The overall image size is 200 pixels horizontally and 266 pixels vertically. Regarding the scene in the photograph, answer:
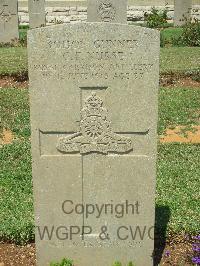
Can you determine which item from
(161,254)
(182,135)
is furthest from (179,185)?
(182,135)

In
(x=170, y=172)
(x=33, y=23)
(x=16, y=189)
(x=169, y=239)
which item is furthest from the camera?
(x=33, y=23)

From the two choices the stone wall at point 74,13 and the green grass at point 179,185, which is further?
the stone wall at point 74,13

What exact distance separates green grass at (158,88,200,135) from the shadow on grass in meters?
2.82

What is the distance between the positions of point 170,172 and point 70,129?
8.82ft

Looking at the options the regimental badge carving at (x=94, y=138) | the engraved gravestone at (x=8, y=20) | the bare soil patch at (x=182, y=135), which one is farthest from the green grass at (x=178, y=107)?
the engraved gravestone at (x=8, y=20)

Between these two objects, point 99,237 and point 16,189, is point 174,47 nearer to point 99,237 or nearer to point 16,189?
point 16,189

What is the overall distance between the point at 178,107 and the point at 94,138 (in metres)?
5.39

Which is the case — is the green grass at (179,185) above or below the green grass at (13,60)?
below

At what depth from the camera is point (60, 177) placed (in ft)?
12.9

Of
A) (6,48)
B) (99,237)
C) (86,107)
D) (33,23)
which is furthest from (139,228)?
(33,23)

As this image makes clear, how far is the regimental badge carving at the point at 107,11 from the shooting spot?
1531 cm

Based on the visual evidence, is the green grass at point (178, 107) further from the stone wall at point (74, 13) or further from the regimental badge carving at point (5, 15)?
the stone wall at point (74, 13)

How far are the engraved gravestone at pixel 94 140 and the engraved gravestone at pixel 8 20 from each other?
12694mm

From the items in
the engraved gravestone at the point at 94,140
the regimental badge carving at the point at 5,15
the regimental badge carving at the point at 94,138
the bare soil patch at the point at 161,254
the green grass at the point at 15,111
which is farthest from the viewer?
the regimental badge carving at the point at 5,15
